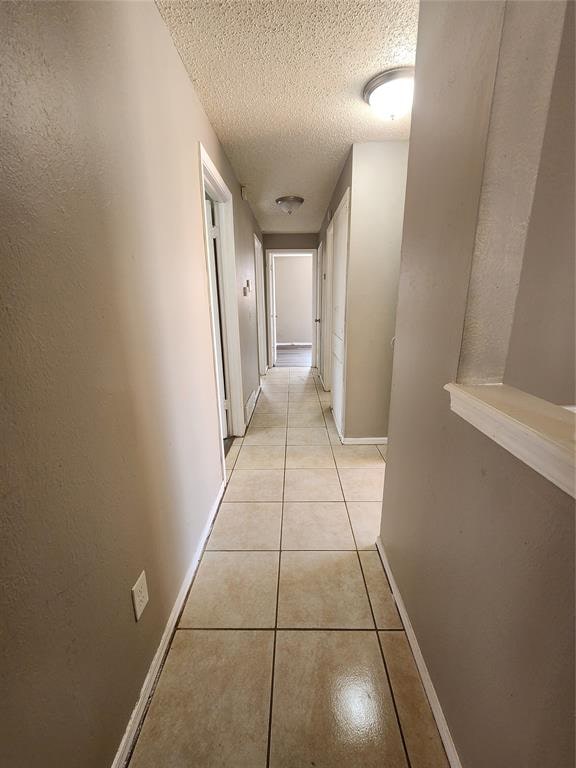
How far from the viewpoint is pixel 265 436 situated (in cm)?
311

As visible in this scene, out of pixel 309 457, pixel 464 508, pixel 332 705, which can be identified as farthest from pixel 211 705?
pixel 309 457

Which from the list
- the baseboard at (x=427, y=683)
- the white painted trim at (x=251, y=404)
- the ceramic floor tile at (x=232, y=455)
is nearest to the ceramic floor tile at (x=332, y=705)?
the baseboard at (x=427, y=683)

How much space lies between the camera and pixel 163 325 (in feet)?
4.13

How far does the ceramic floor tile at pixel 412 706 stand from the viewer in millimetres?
935

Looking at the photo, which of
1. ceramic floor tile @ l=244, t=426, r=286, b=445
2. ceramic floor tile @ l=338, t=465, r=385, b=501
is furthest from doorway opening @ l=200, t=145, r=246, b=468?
ceramic floor tile @ l=338, t=465, r=385, b=501

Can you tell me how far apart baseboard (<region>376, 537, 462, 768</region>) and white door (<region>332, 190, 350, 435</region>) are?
165 centimetres

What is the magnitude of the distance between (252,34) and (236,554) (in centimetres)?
235

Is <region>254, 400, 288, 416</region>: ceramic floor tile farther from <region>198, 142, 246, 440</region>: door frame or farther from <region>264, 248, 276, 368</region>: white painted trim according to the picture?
<region>264, 248, 276, 368</region>: white painted trim

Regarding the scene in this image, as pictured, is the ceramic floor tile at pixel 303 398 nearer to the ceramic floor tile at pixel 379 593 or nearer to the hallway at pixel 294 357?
the hallway at pixel 294 357

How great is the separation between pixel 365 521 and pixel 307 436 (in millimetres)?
1252

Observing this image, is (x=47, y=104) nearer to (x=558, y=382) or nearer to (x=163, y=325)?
(x=163, y=325)

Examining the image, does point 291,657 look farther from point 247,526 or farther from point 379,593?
point 247,526

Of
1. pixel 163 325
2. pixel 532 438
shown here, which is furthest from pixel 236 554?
pixel 532 438

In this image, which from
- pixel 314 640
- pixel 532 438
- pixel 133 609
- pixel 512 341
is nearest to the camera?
pixel 532 438
